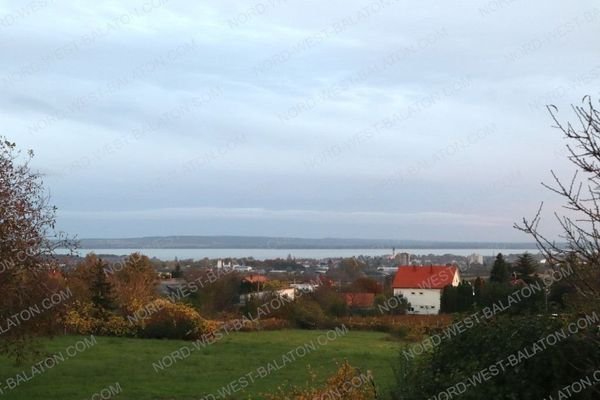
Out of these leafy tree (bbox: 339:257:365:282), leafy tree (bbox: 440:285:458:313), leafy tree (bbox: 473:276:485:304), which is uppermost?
leafy tree (bbox: 473:276:485:304)

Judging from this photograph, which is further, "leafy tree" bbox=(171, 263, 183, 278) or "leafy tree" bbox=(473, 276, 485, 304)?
"leafy tree" bbox=(171, 263, 183, 278)

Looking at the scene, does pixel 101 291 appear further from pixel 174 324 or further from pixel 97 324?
pixel 174 324

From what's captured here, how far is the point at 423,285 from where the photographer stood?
35812 millimetres

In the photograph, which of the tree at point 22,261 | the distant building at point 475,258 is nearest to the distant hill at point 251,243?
the distant building at point 475,258

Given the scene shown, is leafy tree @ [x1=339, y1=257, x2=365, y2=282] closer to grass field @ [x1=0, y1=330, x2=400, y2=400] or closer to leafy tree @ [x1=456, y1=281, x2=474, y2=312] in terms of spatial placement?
leafy tree @ [x1=456, y1=281, x2=474, y2=312]

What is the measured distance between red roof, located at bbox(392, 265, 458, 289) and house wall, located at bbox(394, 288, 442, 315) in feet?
0.89

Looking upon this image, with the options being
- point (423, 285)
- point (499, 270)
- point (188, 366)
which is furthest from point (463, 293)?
point (188, 366)

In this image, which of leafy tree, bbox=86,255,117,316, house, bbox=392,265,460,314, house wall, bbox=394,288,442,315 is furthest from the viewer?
house, bbox=392,265,460,314

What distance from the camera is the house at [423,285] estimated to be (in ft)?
118

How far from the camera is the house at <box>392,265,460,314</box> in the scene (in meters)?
35.8

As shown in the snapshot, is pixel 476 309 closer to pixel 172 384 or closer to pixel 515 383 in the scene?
pixel 515 383

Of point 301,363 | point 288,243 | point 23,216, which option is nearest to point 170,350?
point 301,363

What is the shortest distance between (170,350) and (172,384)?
7.72m

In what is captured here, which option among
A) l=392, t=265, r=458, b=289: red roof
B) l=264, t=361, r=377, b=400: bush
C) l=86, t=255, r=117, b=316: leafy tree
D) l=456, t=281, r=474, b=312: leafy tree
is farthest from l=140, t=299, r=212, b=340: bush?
l=264, t=361, r=377, b=400: bush
